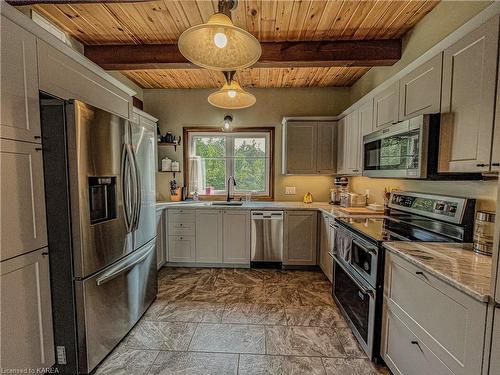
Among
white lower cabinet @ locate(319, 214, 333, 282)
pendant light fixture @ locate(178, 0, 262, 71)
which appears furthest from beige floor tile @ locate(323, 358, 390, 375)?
pendant light fixture @ locate(178, 0, 262, 71)

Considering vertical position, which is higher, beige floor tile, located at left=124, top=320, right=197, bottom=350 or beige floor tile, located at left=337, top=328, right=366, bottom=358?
beige floor tile, located at left=337, top=328, right=366, bottom=358

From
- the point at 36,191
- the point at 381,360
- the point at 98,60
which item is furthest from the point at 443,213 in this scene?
the point at 98,60

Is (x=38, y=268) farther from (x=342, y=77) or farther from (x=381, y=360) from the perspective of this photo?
(x=342, y=77)

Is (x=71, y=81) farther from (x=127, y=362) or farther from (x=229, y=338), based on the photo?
(x=229, y=338)

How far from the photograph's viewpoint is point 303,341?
1.95 m

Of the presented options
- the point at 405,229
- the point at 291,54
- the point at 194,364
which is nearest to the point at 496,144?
the point at 405,229

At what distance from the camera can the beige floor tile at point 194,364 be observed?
165 centimetres

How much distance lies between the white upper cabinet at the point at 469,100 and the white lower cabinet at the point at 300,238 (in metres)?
1.91

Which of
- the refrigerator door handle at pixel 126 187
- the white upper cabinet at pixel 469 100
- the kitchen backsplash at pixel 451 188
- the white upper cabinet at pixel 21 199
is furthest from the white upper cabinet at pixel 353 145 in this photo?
the white upper cabinet at pixel 21 199

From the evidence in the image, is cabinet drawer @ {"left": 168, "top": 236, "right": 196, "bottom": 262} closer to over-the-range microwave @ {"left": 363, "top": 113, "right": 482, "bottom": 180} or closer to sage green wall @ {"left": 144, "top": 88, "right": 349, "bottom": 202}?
sage green wall @ {"left": 144, "top": 88, "right": 349, "bottom": 202}

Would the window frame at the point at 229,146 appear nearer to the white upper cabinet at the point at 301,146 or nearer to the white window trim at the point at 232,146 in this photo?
the white window trim at the point at 232,146

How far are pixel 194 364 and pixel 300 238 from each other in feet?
6.73

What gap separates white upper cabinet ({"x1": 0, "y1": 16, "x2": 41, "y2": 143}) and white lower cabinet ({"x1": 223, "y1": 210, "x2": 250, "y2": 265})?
2.32m

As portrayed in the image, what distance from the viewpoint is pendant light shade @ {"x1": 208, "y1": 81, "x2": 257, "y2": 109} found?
7.11ft
